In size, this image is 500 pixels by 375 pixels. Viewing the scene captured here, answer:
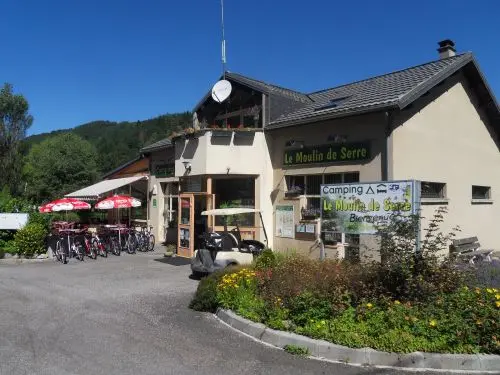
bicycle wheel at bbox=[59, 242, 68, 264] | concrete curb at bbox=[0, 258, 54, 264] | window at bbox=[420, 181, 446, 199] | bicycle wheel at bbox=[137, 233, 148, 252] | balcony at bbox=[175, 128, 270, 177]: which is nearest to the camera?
window at bbox=[420, 181, 446, 199]

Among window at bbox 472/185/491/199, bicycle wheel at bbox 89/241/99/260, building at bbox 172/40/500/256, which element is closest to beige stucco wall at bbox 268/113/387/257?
building at bbox 172/40/500/256

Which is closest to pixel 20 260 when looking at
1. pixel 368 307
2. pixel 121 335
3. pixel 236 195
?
pixel 236 195

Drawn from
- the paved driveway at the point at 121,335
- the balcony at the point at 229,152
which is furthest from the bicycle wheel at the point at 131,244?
the paved driveway at the point at 121,335

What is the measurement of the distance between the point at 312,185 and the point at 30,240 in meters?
9.68

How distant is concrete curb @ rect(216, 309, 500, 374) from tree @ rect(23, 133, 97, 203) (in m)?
47.4

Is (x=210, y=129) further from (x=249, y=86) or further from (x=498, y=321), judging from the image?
(x=498, y=321)

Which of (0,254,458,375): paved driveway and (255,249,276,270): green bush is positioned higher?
(255,249,276,270): green bush

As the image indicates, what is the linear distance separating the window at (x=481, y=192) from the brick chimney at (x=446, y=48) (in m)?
4.58

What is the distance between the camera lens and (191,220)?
15.5 meters

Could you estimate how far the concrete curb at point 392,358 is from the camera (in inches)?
203

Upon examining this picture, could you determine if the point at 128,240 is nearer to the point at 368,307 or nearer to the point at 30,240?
the point at 30,240

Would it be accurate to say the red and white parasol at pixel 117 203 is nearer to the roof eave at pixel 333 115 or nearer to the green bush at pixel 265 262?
the roof eave at pixel 333 115

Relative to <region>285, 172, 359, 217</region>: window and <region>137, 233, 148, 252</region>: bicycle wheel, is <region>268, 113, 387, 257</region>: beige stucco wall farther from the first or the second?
<region>137, 233, 148, 252</region>: bicycle wheel

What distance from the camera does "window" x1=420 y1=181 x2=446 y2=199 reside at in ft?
43.1
